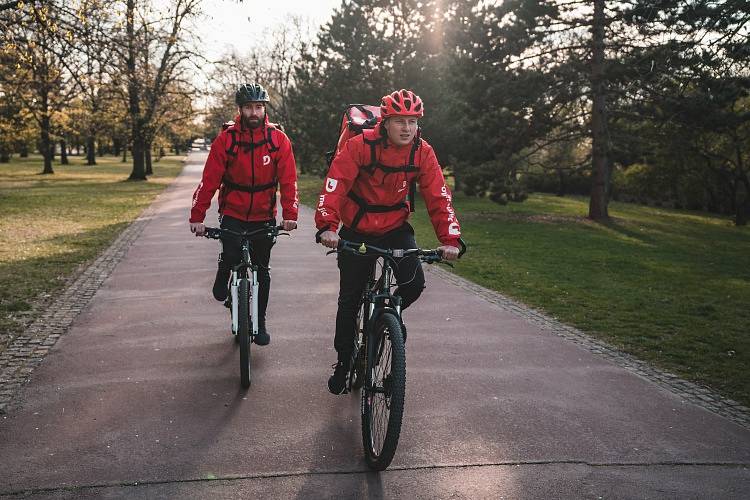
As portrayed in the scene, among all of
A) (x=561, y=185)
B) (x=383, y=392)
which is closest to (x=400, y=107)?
(x=383, y=392)

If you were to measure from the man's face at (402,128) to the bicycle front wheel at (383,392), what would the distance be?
1036 mm

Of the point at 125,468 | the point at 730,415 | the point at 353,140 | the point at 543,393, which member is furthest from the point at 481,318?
the point at 125,468

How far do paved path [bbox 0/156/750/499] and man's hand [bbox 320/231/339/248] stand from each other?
118cm

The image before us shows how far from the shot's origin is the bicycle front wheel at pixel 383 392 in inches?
139

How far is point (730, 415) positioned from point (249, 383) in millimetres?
3392

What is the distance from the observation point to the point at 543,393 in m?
5.04

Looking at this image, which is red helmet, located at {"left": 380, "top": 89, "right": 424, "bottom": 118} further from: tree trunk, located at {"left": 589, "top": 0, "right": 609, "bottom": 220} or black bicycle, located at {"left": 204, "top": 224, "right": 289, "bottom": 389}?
tree trunk, located at {"left": 589, "top": 0, "right": 609, "bottom": 220}

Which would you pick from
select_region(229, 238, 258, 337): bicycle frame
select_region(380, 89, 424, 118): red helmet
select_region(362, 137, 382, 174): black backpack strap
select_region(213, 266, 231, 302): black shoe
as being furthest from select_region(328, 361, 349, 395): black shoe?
select_region(213, 266, 231, 302): black shoe

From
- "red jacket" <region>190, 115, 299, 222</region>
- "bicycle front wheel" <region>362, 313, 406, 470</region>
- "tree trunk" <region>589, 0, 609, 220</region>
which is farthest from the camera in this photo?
"tree trunk" <region>589, 0, 609, 220</region>

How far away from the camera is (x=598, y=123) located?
830 inches

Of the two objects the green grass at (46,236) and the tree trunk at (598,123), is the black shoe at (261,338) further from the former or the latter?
the tree trunk at (598,123)

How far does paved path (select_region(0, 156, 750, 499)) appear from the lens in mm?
3553

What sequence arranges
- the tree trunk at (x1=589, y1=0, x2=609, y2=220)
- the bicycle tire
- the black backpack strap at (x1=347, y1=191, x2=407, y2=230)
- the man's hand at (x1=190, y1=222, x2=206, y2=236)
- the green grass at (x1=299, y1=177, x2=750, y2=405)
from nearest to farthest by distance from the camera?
the black backpack strap at (x1=347, y1=191, x2=407, y2=230), the bicycle tire, the man's hand at (x1=190, y1=222, x2=206, y2=236), the green grass at (x1=299, y1=177, x2=750, y2=405), the tree trunk at (x1=589, y1=0, x2=609, y2=220)

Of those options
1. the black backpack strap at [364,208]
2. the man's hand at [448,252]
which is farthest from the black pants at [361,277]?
the man's hand at [448,252]
